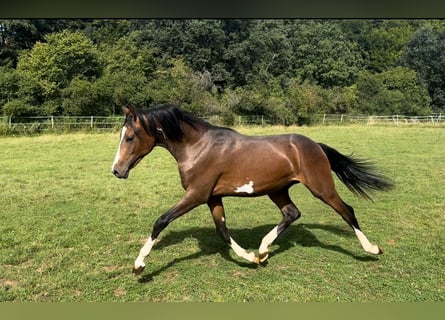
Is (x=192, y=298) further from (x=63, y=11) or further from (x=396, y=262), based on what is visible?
(x=63, y=11)

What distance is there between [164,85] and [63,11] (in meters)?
1.09

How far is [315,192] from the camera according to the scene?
2828mm

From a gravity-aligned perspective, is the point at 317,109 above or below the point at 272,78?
below

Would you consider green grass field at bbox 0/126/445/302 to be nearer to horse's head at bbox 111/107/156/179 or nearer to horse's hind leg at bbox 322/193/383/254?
horse's hind leg at bbox 322/193/383/254

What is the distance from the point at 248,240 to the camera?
3488 millimetres

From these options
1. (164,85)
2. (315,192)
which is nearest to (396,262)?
(315,192)

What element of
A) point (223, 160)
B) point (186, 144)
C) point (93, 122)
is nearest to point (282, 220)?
point (223, 160)

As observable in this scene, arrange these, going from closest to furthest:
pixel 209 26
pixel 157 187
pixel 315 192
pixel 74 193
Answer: pixel 315 192 < pixel 209 26 < pixel 74 193 < pixel 157 187

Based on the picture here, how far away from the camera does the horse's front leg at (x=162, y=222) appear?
263cm

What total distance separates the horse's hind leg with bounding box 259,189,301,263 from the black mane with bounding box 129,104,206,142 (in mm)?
890

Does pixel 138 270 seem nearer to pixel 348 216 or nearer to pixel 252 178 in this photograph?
pixel 252 178

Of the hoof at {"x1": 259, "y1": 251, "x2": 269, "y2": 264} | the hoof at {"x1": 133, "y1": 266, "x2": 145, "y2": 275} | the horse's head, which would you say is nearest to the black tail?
the hoof at {"x1": 259, "y1": 251, "x2": 269, "y2": 264}

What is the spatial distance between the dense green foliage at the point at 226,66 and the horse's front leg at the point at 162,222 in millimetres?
1306

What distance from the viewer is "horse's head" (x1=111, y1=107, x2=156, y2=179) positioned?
2668 millimetres
